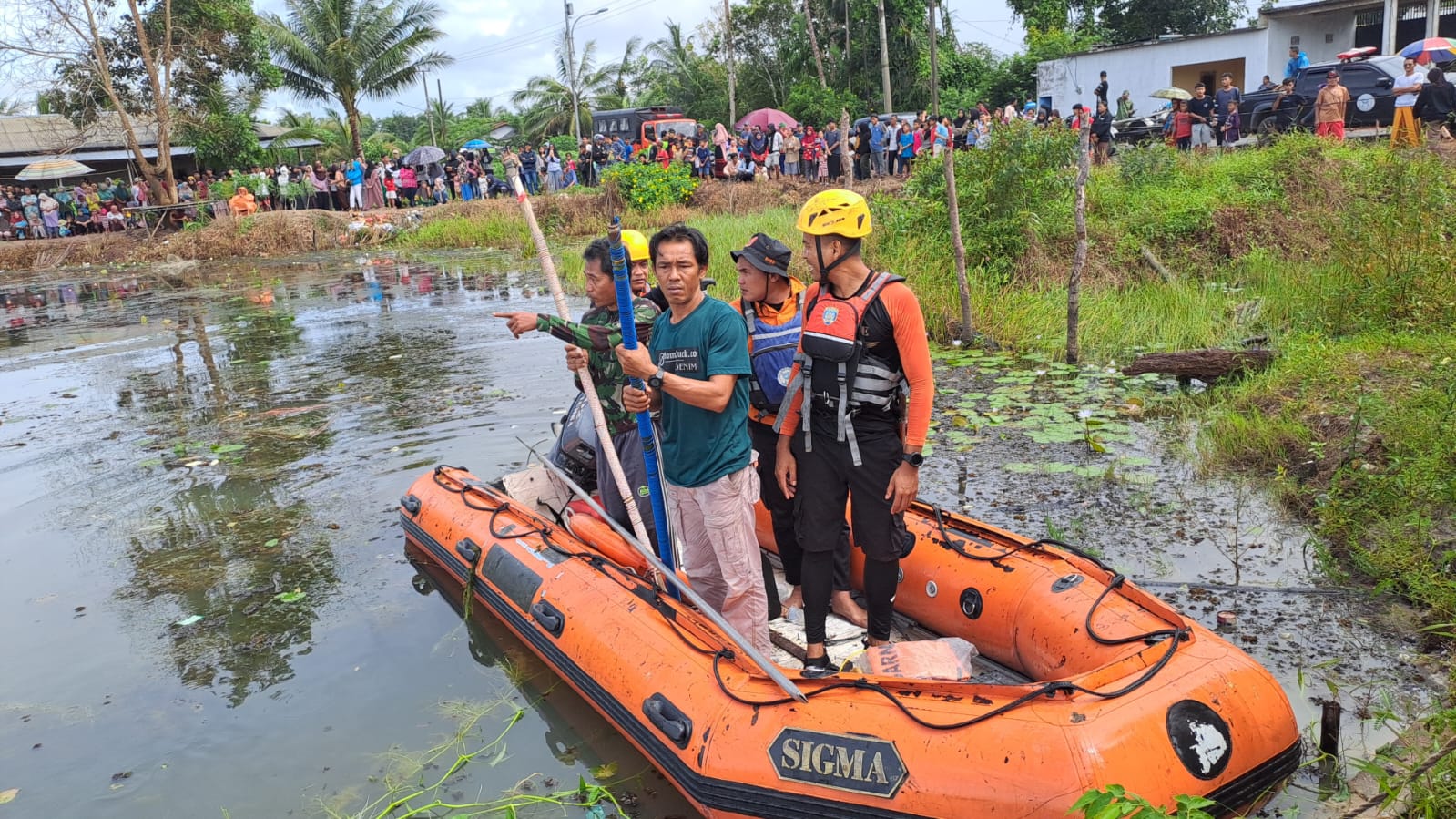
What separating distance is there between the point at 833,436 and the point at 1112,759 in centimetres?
138

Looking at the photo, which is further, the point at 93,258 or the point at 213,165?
the point at 213,165

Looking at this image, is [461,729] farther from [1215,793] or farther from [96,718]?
[1215,793]

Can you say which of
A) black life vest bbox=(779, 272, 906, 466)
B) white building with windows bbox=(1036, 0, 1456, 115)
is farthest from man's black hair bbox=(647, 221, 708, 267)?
white building with windows bbox=(1036, 0, 1456, 115)

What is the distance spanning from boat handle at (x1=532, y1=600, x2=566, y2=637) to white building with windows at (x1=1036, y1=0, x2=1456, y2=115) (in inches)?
796

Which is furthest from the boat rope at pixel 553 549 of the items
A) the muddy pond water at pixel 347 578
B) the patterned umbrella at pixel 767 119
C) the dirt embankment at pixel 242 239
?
the patterned umbrella at pixel 767 119

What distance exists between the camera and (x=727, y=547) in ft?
11.8

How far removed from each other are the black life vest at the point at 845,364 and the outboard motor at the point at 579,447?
171 cm

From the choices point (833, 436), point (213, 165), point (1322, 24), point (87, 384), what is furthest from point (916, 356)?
point (213, 165)

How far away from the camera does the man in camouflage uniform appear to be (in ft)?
12.4

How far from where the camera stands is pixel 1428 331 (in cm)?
672

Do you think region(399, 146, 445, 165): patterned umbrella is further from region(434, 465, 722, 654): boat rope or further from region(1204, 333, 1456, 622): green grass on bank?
region(1204, 333, 1456, 622): green grass on bank

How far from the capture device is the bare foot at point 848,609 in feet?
14.2

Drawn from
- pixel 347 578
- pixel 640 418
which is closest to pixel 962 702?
pixel 640 418

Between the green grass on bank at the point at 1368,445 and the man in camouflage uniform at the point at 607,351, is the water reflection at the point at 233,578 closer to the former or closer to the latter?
the man in camouflage uniform at the point at 607,351
